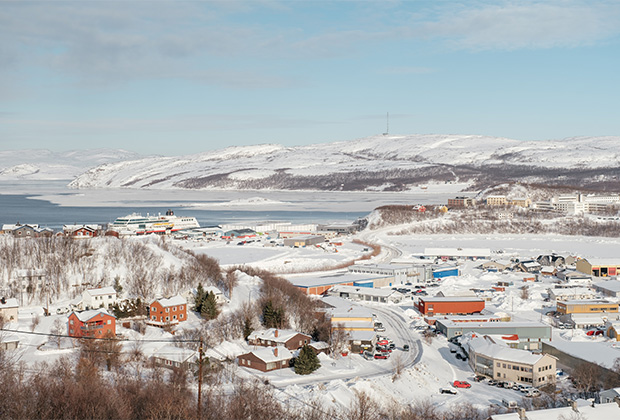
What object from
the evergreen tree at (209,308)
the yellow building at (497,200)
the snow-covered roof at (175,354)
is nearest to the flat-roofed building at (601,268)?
the evergreen tree at (209,308)

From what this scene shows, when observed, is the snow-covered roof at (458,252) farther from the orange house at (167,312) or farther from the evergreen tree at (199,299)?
the orange house at (167,312)

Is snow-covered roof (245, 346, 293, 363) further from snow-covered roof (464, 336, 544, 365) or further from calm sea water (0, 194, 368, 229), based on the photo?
calm sea water (0, 194, 368, 229)

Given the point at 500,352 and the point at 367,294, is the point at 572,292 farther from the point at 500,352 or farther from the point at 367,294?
the point at 500,352

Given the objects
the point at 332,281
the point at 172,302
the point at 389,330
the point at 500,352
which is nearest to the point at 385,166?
the point at 332,281

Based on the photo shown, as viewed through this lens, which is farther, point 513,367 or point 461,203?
point 461,203

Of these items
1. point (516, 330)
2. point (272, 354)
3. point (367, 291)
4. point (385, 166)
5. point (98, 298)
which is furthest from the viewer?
point (385, 166)

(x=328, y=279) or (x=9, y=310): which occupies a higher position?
(x=9, y=310)

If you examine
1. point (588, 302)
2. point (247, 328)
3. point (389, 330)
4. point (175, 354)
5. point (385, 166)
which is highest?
point (385, 166)

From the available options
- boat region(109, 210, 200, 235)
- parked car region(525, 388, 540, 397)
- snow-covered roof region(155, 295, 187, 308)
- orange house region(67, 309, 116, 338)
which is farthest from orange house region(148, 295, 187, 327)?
boat region(109, 210, 200, 235)
